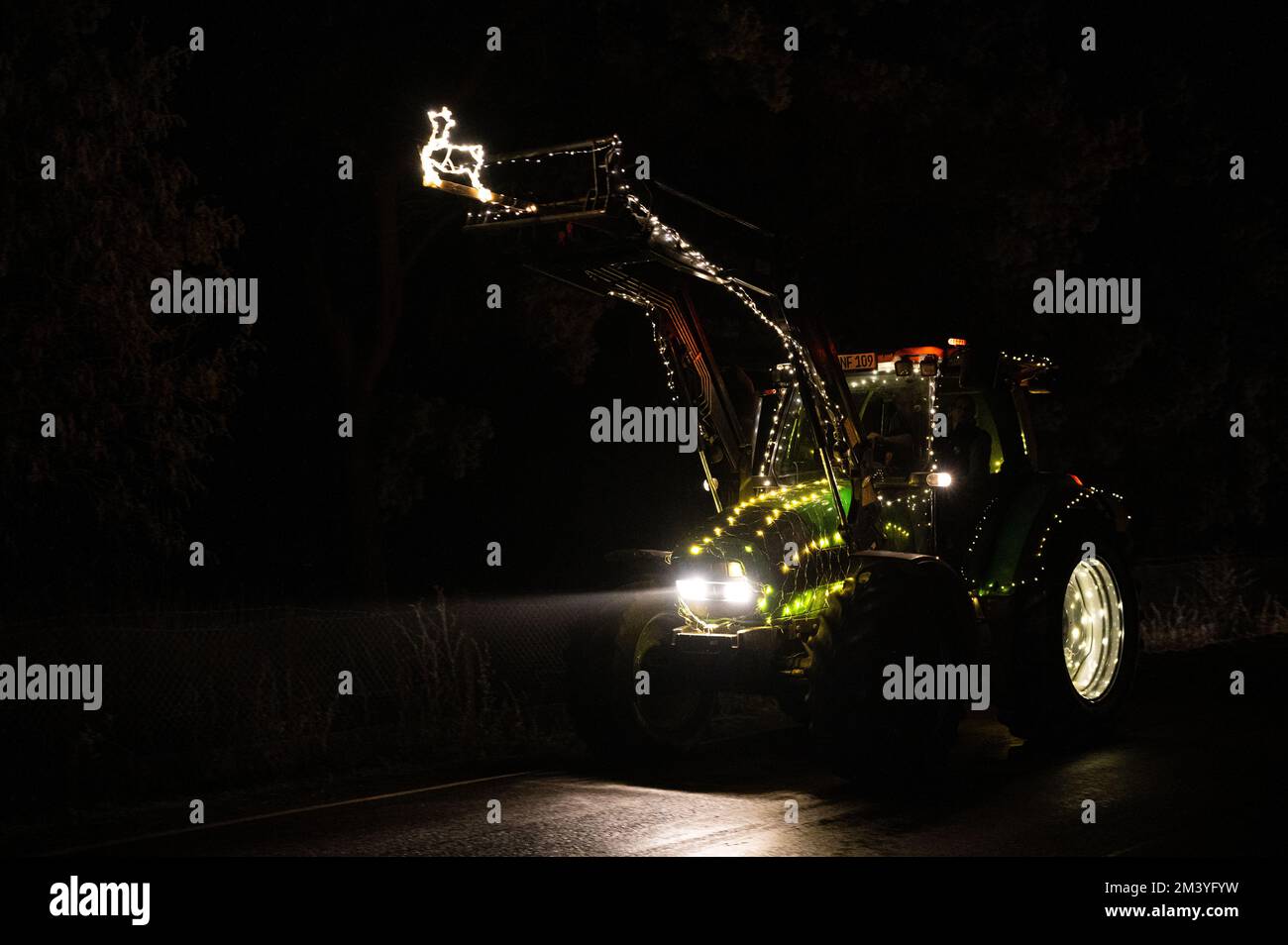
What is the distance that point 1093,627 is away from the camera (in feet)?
42.8

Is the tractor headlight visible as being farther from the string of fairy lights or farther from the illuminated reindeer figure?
the illuminated reindeer figure

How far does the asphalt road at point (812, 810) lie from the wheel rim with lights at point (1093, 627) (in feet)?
1.74

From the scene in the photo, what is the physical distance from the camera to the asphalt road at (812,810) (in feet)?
29.5

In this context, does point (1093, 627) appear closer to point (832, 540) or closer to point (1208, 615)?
point (832, 540)

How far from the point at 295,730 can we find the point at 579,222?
5413 mm

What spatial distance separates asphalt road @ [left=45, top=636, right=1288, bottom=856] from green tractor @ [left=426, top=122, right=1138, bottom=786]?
402 millimetres

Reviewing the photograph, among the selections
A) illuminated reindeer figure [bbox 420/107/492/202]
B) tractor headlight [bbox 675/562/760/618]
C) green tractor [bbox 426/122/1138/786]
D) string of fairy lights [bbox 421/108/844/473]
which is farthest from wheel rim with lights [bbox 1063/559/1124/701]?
illuminated reindeer figure [bbox 420/107/492/202]

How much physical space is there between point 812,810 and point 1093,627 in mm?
4149

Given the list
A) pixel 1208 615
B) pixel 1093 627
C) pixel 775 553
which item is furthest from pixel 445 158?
pixel 1208 615

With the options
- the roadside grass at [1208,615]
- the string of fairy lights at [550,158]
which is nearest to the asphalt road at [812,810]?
the string of fairy lights at [550,158]

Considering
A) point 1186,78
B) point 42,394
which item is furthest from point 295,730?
point 1186,78

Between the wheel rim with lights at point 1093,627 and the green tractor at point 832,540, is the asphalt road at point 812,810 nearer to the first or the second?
the green tractor at point 832,540

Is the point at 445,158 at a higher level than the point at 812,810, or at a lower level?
higher

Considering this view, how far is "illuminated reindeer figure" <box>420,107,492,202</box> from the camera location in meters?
9.06
